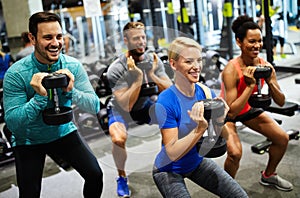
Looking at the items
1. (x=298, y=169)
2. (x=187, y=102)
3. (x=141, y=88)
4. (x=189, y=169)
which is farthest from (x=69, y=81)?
(x=298, y=169)

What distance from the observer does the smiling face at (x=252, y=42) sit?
2268 mm

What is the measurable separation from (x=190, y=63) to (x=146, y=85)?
3.24 ft

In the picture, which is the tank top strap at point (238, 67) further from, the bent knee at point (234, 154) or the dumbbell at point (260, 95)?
the bent knee at point (234, 154)

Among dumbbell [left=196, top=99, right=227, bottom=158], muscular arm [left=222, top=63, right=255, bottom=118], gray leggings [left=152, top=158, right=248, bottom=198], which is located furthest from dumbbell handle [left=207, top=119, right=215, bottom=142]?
muscular arm [left=222, top=63, right=255, bottom=118]

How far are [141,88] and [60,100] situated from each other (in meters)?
0.77

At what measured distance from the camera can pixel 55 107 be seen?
5.89 ft

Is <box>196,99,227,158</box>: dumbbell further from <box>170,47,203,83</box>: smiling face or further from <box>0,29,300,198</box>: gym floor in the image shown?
<box>0,29,300,198</box>: gym floor

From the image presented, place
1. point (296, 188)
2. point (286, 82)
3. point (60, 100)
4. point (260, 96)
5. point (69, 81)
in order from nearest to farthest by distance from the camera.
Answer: point (69, 81) < point (60, 100) < point (260, 96) < point (296, 188) < point (286, 82)

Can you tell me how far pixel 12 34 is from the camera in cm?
589

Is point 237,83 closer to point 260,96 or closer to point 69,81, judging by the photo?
point 260,96

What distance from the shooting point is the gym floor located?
2.63 metres

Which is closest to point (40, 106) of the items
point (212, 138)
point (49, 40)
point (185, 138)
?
point (49, 40)

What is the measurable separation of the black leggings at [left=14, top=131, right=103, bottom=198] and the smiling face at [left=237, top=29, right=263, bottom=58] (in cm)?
117

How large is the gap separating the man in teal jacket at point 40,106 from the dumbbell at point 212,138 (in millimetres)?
652
